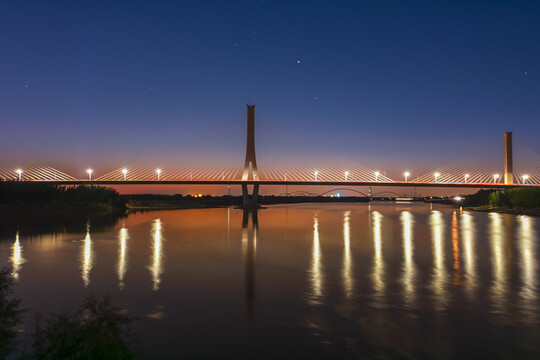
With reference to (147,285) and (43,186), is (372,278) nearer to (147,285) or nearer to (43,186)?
(147,285)

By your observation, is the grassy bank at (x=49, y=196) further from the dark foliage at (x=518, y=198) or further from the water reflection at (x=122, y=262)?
the dark foliage at (x=518, y=198)

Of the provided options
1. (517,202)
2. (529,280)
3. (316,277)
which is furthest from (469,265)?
(517,202)

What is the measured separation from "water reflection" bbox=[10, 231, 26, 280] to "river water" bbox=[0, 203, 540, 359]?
74 millimetres

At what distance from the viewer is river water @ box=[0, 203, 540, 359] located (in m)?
8.27

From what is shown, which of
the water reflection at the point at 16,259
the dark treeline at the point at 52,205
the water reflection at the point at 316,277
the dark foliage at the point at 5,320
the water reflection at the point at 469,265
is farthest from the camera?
the dark treeline at the point at 52,205

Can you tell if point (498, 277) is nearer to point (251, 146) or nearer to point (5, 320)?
point (5, 320)

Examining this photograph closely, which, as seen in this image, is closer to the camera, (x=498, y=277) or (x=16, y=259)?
(x=498, y=277)

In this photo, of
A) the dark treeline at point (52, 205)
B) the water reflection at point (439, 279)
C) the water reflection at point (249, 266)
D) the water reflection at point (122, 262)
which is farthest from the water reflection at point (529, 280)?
the dark treeline at point (52, 205)

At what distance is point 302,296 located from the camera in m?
12.3

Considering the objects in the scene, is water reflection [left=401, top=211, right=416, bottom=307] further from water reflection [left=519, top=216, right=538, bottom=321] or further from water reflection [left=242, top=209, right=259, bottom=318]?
water reflection [left=242, top=209, right=259, bottom=318]

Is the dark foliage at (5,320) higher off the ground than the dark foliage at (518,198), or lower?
lower

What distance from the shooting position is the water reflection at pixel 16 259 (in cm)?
1644

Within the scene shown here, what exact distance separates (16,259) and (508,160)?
87171 millimetres

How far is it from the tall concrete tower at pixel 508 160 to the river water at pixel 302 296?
59.4 m
